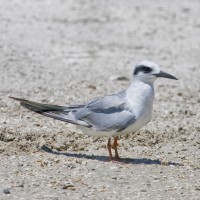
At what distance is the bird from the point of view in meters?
8.39

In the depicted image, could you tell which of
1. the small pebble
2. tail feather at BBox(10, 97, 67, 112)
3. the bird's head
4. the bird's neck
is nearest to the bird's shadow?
tail feather at BBox(10, 97, 67, 112)

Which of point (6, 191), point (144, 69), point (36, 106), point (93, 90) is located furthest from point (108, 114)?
point (93, 90)

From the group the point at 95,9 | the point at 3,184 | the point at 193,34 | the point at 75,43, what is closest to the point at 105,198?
the point at 3,184

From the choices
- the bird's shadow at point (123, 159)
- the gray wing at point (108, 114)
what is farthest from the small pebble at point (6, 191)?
the gray wing at point (108, 114)

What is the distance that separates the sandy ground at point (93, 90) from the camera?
768 centimetres

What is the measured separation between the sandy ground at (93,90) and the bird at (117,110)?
13.0 inches

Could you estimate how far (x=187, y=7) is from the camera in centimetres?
1895

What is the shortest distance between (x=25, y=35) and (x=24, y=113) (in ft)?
17.2

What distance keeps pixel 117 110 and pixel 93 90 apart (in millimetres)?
3573

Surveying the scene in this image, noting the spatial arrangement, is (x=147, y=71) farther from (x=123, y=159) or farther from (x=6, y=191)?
(x=6, y=191)

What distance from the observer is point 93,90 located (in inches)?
476

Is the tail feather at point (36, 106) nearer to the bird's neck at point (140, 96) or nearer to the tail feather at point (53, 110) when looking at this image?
the tail feather at point (53, 110)

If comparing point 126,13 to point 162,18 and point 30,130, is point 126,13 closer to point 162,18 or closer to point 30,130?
point 162,18

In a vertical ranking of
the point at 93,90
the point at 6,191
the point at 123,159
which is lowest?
the point at 6,191
